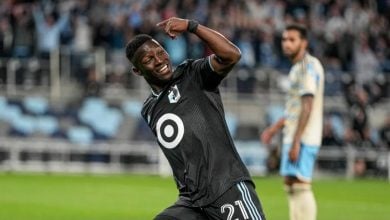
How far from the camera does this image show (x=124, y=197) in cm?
1645

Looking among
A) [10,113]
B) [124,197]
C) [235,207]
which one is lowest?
[124,197]

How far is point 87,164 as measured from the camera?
914 inches

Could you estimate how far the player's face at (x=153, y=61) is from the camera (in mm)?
6961

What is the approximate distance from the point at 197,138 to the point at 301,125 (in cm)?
355

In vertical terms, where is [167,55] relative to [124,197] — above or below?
above

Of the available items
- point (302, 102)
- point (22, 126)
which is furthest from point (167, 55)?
point (22, 126)

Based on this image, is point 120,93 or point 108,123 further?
point 120,93

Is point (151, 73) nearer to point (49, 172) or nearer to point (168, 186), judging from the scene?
point (168, 186)

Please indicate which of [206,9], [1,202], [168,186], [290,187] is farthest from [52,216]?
[206,9]

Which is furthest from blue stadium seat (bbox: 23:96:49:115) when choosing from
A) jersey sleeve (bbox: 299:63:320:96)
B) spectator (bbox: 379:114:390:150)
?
jersey sleeve (bbox: 299:63:320:96)

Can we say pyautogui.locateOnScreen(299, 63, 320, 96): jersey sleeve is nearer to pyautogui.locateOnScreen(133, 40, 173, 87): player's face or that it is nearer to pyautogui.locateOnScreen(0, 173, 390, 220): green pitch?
pyautogui.locateOnScreen(0, 173, 390, 220): green pitch

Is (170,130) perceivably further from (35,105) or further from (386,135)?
(386,135)

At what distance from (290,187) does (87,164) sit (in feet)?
42.5

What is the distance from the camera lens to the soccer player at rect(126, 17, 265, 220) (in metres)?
6.93
